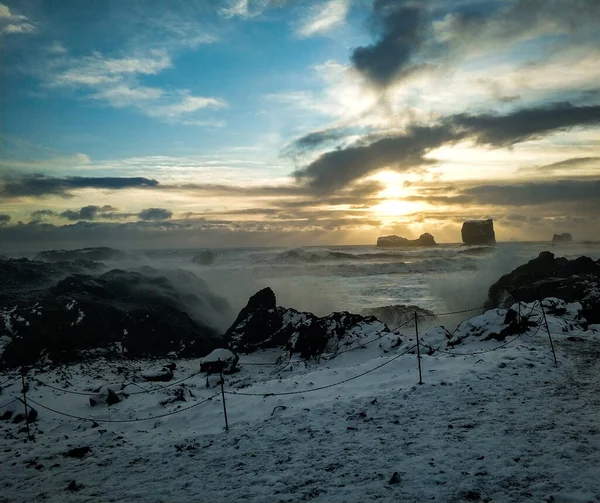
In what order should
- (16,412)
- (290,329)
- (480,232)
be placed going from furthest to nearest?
(480,232)
(290,329)
(16,412)

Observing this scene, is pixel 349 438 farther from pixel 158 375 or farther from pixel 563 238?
pixel 563 238

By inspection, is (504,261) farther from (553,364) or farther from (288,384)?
(288,384)

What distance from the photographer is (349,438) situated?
9461mm

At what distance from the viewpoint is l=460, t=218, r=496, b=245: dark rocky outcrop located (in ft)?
449

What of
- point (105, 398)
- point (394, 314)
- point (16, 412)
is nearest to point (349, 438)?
point (105, 398)

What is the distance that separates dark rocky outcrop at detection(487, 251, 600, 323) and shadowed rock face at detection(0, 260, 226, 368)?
21383mm

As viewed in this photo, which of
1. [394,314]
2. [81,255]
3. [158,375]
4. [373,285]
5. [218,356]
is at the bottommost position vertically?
[373,285]

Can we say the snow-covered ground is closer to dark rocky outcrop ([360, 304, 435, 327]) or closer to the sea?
dark rocky outcrop ([360, 304, 435, 327])

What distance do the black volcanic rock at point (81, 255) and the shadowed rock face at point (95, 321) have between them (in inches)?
2388

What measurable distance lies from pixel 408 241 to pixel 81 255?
11342cm

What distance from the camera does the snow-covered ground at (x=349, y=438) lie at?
7289 mm

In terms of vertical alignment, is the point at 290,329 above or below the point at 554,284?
below

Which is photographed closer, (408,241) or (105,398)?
(105,398)

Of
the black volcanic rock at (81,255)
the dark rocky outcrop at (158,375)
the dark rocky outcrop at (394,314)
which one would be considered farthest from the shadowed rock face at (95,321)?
the black volcanic rock at (81,255)
